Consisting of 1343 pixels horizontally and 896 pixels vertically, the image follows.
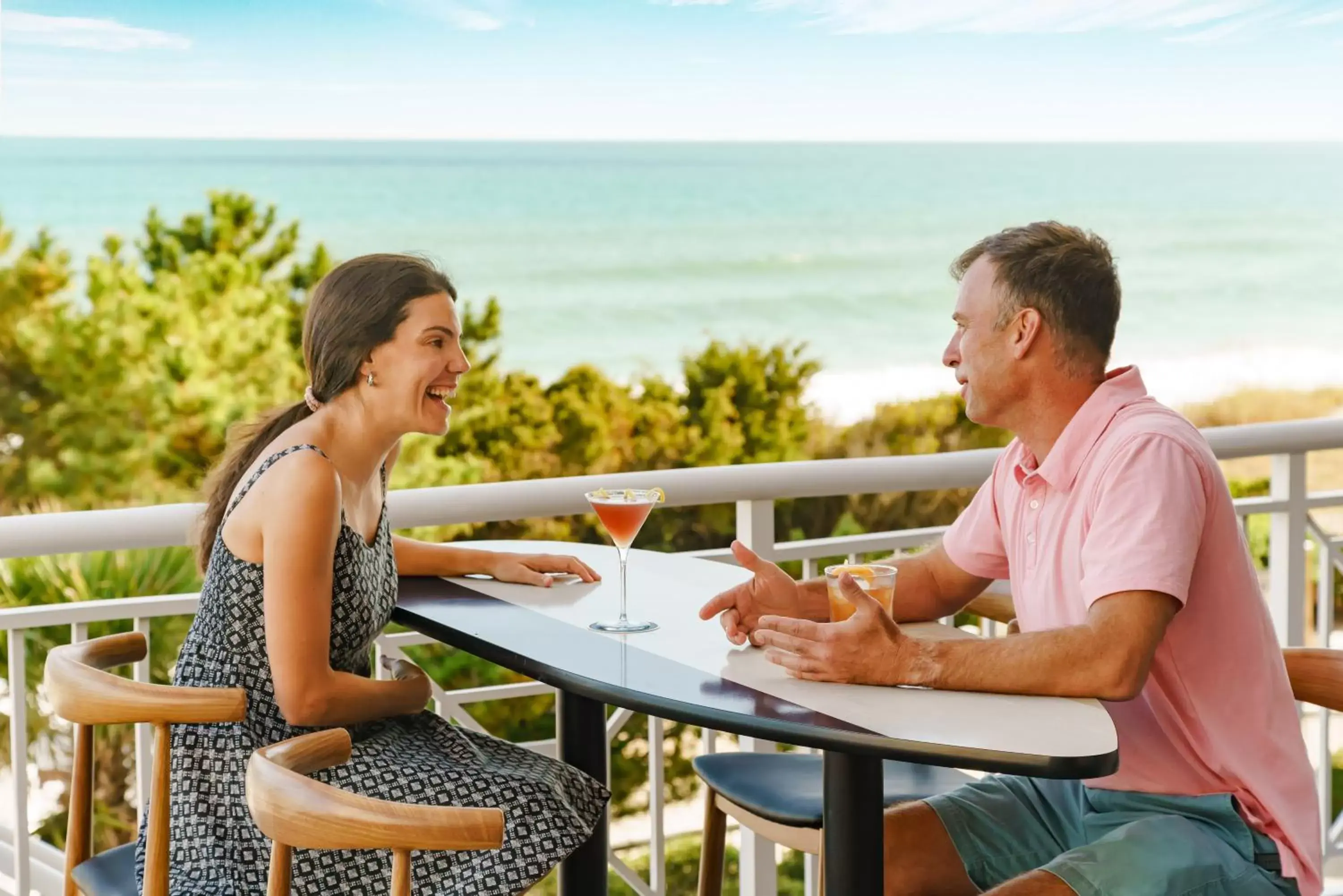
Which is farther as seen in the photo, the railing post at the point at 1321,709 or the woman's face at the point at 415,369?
the railing post at the point at 1321,709

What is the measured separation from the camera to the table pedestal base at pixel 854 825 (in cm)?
193

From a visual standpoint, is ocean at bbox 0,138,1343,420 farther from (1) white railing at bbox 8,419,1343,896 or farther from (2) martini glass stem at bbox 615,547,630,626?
(2) martini glass stem at bbox 615,547,630,626

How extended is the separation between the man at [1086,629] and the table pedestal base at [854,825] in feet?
0.36

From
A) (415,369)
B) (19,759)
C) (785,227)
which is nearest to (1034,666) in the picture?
(415,369)

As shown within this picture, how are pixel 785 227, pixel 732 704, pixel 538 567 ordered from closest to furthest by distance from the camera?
pixel 732 704, pixel 538 567, pixel 785 227

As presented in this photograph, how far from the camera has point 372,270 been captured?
2.43 metres

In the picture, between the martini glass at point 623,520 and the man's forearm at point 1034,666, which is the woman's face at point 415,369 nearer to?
the martini glass at point 623,520

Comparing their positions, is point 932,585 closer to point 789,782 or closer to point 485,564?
point 789,782

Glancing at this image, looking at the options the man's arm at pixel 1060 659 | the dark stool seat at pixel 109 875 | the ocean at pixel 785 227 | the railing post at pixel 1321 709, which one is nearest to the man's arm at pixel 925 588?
the man's arm at pixel 1060 659

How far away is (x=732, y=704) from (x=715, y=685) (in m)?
0.09

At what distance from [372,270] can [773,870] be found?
1.54 meters

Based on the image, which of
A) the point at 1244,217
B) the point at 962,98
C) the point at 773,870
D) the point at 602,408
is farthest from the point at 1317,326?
the point at 773,870

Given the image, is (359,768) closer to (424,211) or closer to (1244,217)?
(424,211)

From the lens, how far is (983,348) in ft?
7.58
